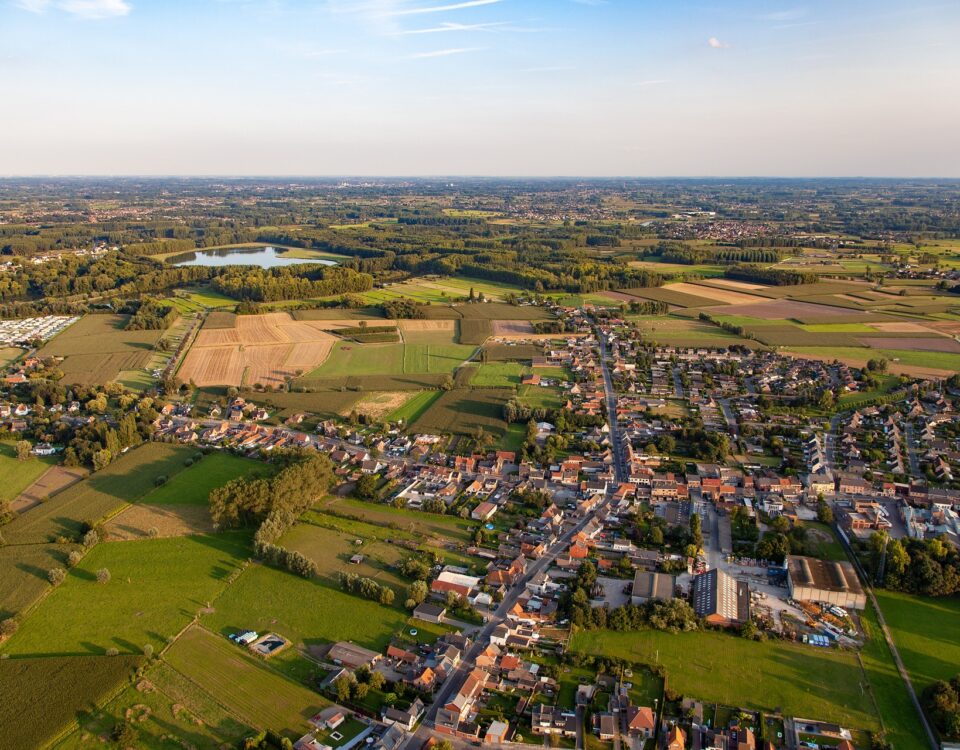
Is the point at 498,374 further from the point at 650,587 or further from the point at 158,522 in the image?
the point at 650,587

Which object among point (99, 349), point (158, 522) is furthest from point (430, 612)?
point (99, 349)

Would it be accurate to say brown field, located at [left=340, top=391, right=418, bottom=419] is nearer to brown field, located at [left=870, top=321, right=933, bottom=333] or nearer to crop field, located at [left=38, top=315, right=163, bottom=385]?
crop field, located at [left=38, top=315, right=163, bottom=385]

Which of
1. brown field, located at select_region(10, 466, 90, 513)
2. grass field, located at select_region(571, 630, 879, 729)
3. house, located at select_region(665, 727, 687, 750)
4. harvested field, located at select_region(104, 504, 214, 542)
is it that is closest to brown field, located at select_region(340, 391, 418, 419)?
harvested field, located at select_region(104, 504, 214, 542)

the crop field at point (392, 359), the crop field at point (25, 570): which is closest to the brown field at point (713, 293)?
the crop field at point (392, 359)

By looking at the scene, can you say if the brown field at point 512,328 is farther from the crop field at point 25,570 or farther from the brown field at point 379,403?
the crop field at point 25,570

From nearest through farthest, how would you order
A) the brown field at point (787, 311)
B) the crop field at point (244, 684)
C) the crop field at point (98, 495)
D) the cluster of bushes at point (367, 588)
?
the crop field at point (244, 684) < the cluster of bushes at point (367, 588) < the crop field at point (98, 495) < the brown field at point (787, 311)

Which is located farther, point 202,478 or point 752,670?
point 202,478
